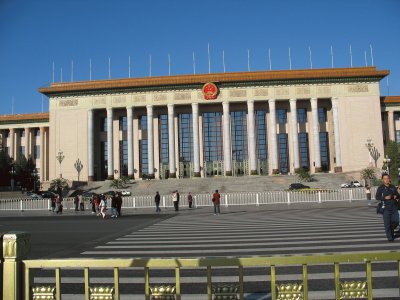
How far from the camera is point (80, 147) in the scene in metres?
67.9

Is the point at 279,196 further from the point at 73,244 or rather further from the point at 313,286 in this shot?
the point at 313,286

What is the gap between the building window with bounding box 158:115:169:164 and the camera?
228ft

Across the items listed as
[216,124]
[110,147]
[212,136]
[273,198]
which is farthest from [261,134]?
[273,198]

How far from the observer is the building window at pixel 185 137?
2726 inches

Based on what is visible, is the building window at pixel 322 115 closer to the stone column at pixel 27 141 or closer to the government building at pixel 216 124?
the government building at pixel 216 124

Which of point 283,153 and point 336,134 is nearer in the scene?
point 336,134

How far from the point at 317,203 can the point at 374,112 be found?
41.9 m

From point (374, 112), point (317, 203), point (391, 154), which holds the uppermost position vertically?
point (374, 112)

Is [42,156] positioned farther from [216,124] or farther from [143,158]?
[216,124]

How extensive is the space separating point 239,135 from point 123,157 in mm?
21114

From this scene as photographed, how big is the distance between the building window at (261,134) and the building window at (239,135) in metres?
2.24

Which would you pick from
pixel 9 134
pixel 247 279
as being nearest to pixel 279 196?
pixel 247 279

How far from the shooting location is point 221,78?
6606 cm

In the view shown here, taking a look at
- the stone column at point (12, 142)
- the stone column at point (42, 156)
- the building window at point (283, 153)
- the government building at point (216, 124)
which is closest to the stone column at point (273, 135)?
the government building at point (216, 124)
